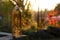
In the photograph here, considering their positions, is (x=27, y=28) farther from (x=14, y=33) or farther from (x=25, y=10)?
(x=14, y=33)

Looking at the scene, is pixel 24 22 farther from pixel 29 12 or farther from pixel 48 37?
pixel 48 37

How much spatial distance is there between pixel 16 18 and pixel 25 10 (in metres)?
5.45

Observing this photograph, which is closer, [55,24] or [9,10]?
[55,24]

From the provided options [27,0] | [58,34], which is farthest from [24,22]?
[58,34]

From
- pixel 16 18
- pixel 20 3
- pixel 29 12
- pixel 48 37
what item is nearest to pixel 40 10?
pixel 29 12

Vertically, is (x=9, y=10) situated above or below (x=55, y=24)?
above

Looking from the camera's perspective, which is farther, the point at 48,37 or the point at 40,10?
the point at 40,10

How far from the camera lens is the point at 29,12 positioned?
18172 millimetres

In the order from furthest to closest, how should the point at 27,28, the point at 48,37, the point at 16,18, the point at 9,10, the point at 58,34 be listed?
the point at 9,10 → the point at 27,28 → the point at 58,34 → the point at 48,37 → the point at 16,18

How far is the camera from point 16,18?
12.5 meters

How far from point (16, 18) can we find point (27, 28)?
5.08m

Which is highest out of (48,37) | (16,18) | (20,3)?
(20,3)

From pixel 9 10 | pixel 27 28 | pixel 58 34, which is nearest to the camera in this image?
pixel 58 34

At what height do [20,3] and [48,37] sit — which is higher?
[20,3]
